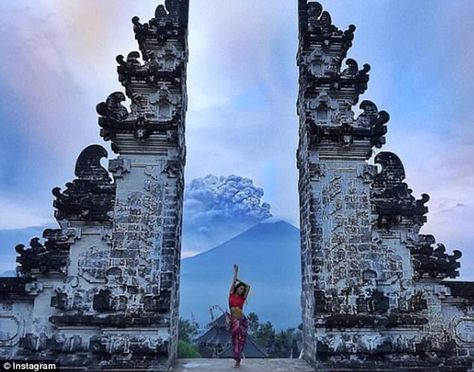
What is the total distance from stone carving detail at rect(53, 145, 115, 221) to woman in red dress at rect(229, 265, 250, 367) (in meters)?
3.11

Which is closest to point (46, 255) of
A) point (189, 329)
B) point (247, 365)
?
point (247, 365)

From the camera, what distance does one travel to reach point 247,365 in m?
8.40

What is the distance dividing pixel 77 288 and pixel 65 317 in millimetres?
611

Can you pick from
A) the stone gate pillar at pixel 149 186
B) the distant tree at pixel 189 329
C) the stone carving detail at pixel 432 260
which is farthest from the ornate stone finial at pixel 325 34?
the distant tree at pixel 189 329

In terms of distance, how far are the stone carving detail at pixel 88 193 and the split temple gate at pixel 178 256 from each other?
2 cm

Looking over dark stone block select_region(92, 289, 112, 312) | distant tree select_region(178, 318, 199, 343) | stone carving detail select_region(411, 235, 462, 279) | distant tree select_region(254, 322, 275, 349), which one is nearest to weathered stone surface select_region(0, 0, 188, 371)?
dark stone block select_region(92, 289, 112, 312)

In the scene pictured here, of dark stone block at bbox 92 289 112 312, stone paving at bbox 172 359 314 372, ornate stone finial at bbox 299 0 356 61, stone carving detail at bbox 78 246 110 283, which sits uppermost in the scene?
ornate stone finial at bbox 299 0 356 61

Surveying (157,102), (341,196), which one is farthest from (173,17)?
(341,196)

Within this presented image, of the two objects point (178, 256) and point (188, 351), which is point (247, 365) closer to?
point (178, 256)

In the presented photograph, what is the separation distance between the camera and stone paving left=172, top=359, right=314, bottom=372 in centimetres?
795

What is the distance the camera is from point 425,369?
7.70 m

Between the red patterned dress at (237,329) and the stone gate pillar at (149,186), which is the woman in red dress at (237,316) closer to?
the red patterned dress at (237,329)

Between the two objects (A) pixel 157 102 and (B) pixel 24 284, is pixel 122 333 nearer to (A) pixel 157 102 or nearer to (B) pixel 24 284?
(B) pixel 24 284

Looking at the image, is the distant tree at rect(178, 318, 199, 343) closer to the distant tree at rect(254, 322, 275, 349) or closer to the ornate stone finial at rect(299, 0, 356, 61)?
the distant tree at rect(254, 322, 275, 349)
